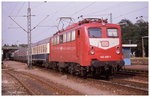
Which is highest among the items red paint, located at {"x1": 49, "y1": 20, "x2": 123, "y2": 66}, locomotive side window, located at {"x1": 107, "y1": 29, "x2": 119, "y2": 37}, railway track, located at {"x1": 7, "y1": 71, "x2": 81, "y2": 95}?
locomotive side window, located at {"x1": 107, "y1": 29, "x2": 119, "y2": 37}

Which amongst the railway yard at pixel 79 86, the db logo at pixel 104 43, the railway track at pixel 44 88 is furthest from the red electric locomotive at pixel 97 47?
the railway track at pixel 44 88

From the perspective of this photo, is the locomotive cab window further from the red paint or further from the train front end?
the red paint

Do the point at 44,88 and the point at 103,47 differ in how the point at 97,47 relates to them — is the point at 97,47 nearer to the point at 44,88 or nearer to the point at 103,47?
the point at 103,47

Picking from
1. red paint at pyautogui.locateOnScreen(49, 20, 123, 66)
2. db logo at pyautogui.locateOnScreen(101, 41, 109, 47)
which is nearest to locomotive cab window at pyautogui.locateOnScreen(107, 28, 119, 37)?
red paint at pyautogui.locateOnScreen(49, 20, 123, 66)

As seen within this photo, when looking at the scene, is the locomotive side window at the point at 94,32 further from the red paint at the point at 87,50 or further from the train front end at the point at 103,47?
the red paint at the point at 87,50

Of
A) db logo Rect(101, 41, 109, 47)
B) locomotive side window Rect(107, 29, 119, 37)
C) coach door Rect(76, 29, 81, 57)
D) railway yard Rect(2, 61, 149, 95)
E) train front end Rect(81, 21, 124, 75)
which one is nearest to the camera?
railway yard Rect(2, 61, 149, 95)

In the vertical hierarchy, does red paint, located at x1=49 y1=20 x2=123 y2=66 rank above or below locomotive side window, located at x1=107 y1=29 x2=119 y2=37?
below

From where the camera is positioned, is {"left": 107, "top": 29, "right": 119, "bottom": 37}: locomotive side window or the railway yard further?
{"left": 107, "top": 29, "right": 119, "bottom": 37}: locomotive side window

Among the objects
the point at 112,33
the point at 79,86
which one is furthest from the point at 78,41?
the point at 79,86

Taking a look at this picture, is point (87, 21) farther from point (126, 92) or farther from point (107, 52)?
point (126, 92)

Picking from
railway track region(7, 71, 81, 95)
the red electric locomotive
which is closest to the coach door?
the red electric locomotive

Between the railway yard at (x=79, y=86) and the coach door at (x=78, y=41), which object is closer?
the railway yard at (x=79, y=86)

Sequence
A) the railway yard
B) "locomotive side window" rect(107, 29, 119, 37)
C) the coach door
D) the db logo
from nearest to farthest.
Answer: the railway yard → the db logo → "locomotive side window" rect(107, 29, 119, 37) → the coach door

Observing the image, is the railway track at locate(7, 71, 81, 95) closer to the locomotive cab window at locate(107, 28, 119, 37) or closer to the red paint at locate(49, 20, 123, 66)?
the red paint at locate(49, 20, 123, 66)
